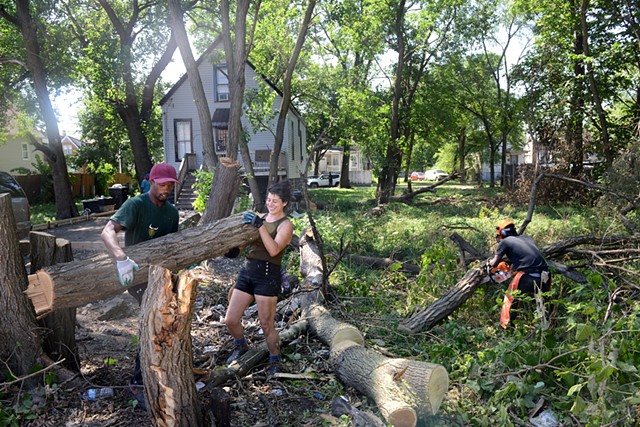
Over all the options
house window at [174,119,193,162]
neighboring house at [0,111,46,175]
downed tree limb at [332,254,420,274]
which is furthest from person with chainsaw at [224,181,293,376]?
neighboring house at [0,111,46,175]

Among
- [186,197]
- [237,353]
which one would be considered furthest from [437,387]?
[186,197]

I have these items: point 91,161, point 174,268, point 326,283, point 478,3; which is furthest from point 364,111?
point 91,161

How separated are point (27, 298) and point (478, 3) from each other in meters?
28.1

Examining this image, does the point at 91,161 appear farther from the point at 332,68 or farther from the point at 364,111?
the point at 364,111

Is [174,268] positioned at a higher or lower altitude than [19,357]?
higher

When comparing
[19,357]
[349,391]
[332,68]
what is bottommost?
[349,391]

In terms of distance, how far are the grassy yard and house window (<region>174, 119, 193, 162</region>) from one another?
55.7ft

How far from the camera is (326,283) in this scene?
6254mm

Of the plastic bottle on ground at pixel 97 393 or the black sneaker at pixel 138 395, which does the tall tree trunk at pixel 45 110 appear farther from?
the black sneaker at pixel 138 395

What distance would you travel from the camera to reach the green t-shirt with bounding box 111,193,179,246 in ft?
13.7

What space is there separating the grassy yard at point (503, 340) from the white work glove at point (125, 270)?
241 cm

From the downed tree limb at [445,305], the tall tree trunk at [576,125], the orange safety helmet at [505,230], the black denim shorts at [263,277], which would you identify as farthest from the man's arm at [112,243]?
A: the tall tree trunk at [576,125]

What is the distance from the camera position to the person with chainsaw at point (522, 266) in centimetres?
578

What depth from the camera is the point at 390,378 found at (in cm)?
383
